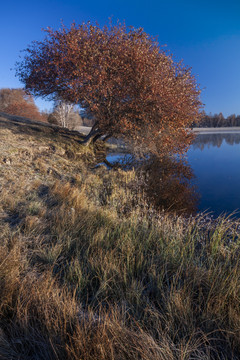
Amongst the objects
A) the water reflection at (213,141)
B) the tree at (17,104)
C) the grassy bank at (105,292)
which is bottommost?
the grassy bank at (105,292)

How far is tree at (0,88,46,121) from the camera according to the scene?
32.1 metres

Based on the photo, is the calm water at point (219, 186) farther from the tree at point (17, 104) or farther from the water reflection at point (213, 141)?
the tree at point (17, 104)

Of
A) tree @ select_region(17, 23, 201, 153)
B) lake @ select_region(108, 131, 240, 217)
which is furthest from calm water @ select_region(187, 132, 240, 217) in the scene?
tree @ select_region(17, 23, 201, 153)

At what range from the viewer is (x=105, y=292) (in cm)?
239

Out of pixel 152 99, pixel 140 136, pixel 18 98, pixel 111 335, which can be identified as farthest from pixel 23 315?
pixel 18 98

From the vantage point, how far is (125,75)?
9320mm

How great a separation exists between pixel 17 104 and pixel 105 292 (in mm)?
36014

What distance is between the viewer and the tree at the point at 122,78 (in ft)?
29.6

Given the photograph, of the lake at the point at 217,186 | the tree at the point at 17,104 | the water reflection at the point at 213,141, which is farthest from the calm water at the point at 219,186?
the tree at the point at 17,104

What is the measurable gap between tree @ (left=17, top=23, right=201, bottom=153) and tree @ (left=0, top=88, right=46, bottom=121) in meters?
23.7

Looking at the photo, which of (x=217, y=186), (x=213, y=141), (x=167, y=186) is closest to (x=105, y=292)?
(x=167, y=186)

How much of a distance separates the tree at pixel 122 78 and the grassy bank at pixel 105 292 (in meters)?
6.36

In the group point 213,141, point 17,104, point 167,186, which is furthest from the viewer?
point 17,104

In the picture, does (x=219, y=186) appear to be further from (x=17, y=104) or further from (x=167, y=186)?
(x=17, y=104)
